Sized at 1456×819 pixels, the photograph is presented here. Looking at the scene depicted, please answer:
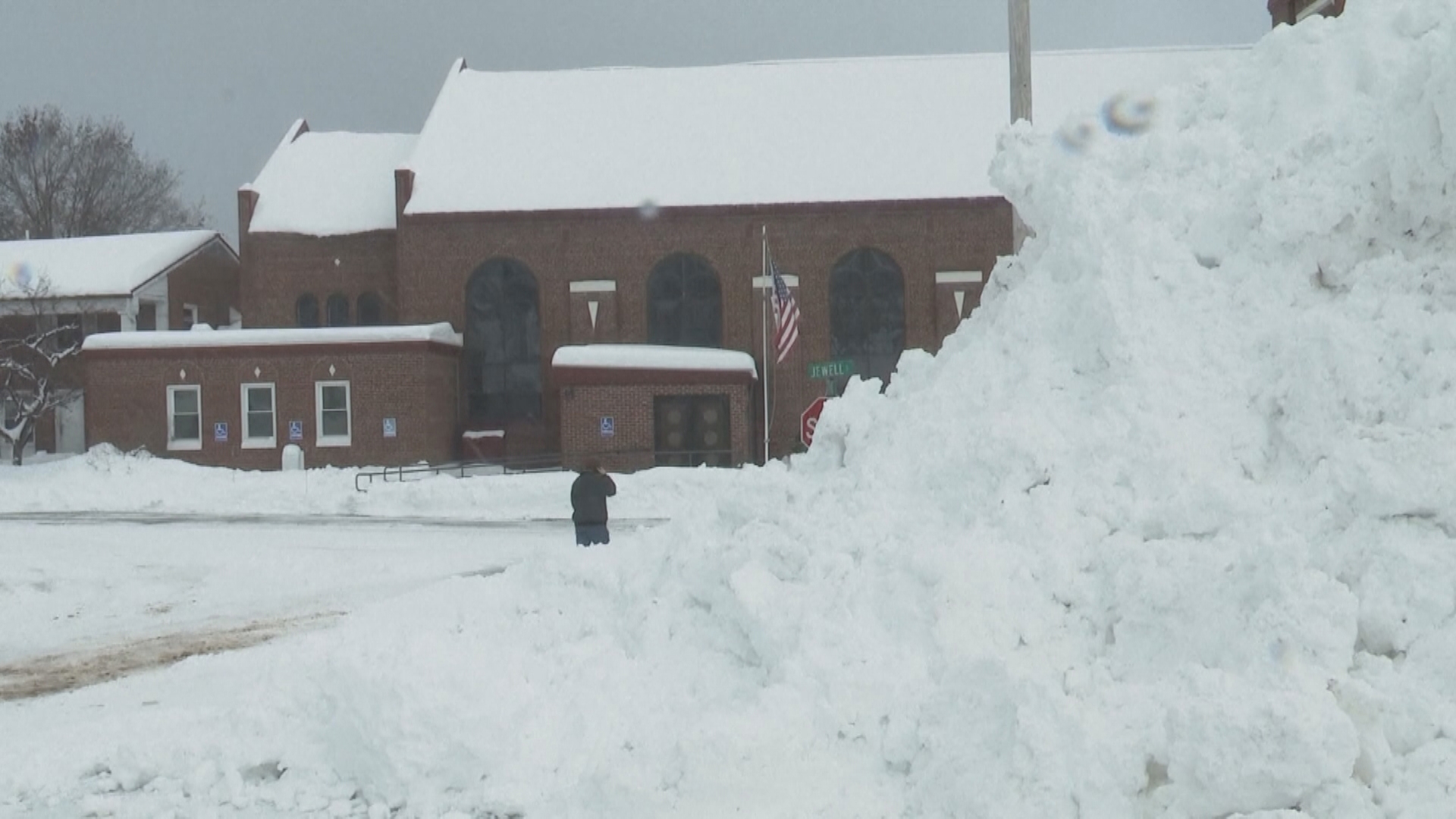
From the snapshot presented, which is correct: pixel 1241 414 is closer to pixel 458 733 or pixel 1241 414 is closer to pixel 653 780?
pixel 653 780

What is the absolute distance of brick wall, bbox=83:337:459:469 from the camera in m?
35.2

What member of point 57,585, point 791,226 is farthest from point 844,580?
point 791,226

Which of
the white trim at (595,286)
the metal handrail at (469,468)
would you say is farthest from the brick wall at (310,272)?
the metal handrail at (469,468)

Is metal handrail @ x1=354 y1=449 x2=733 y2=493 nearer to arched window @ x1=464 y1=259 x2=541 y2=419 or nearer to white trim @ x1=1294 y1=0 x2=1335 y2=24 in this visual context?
arched window @ x1=464 y1=259 x2=541 y2=419

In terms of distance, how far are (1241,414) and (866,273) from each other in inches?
1266

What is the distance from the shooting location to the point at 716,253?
128ft

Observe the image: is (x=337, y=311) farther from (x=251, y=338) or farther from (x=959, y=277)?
(x=959, y=277)

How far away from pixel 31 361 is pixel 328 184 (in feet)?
33.2

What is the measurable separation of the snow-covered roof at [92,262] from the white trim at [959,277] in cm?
2365

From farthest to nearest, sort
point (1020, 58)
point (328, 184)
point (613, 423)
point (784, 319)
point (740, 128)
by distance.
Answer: point (328, 184) < point (740, 128) < point (613, 423) < point (784, 319) < point (1020, 58)

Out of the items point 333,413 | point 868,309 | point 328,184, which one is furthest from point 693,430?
point 328,184

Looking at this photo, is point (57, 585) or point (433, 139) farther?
point (433, 139)

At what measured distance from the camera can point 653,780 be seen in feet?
21.1

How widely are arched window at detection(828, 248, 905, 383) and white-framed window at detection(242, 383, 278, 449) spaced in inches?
600
